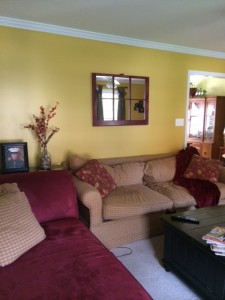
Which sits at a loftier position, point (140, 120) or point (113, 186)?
point (140, 120)

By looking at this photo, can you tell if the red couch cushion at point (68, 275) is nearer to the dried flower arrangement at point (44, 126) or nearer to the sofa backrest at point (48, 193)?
the sofa backrest at point (48, 193)

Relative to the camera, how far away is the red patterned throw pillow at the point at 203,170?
122 inches

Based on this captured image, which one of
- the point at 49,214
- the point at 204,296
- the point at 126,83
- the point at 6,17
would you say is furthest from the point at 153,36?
the point at 204,296

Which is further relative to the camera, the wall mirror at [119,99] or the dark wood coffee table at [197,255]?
the wall mirror at [119,99]

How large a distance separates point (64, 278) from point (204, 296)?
110 cm

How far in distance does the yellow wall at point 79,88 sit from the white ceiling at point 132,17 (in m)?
0.22

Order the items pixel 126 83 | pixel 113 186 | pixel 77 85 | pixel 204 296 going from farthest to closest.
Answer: pixel 126 83, pixel 77 85, pixel 113 186, pixel 204 296

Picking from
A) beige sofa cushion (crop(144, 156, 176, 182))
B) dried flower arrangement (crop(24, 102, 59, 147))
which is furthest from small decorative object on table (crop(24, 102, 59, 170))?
beige sofa cushion (crop(144, 156, 176, 182))

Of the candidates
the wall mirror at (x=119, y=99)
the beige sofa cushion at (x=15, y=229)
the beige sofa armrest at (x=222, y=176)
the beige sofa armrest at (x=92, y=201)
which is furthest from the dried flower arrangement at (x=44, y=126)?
the beige sofa armrest at (x=222, y=176)

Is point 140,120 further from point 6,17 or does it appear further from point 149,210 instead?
point 6,17

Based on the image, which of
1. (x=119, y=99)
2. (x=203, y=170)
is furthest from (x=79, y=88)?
(x=203, y=170)

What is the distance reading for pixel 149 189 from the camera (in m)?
2.87

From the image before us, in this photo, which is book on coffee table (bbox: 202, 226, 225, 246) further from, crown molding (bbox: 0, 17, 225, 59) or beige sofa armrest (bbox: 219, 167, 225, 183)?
crown molding (bbox: 0, 17, 225, 59)

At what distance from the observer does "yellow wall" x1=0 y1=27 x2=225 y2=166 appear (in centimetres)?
267
